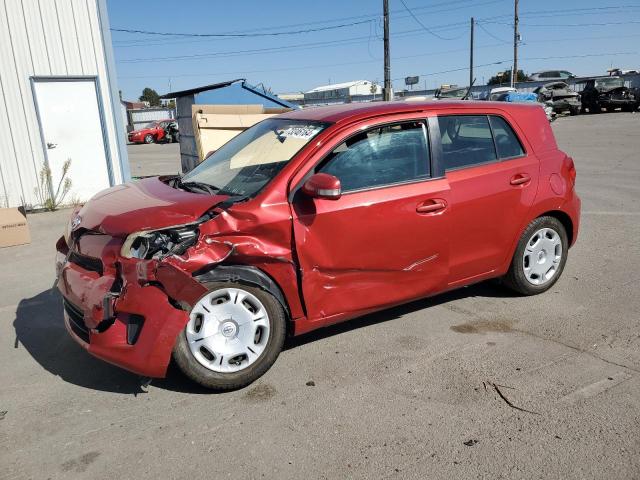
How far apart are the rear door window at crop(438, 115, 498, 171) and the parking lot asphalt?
1.26 m

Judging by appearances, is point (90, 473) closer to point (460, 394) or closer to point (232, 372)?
point (232, 372)

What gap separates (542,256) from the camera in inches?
184

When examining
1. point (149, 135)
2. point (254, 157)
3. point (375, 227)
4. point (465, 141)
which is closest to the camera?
point (375, 227)

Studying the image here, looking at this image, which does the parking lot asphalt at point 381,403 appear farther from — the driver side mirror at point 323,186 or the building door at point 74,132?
the building door at point 74,132

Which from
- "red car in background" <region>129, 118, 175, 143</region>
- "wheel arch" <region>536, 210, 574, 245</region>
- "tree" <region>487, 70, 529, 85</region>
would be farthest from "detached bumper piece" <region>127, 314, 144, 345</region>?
"tree" <region>487, 70, 529, 85</region>

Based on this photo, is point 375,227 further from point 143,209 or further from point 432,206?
point 143,209

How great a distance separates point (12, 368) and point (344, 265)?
2.48 meters

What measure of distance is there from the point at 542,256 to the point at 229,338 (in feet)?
9.46

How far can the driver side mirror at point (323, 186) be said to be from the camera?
3.29 m

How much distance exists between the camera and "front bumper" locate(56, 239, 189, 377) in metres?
3.05

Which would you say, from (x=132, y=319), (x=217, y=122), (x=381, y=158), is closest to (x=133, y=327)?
(x=132, y=319)

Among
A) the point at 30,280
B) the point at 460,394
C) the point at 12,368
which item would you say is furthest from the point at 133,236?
the point at 30,280

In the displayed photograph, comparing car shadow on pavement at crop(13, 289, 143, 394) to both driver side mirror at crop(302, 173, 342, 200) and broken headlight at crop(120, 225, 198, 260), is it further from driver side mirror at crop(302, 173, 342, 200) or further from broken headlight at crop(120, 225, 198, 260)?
driver side mirror at crop(302, 173, 342, 200)

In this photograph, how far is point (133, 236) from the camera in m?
3.17
